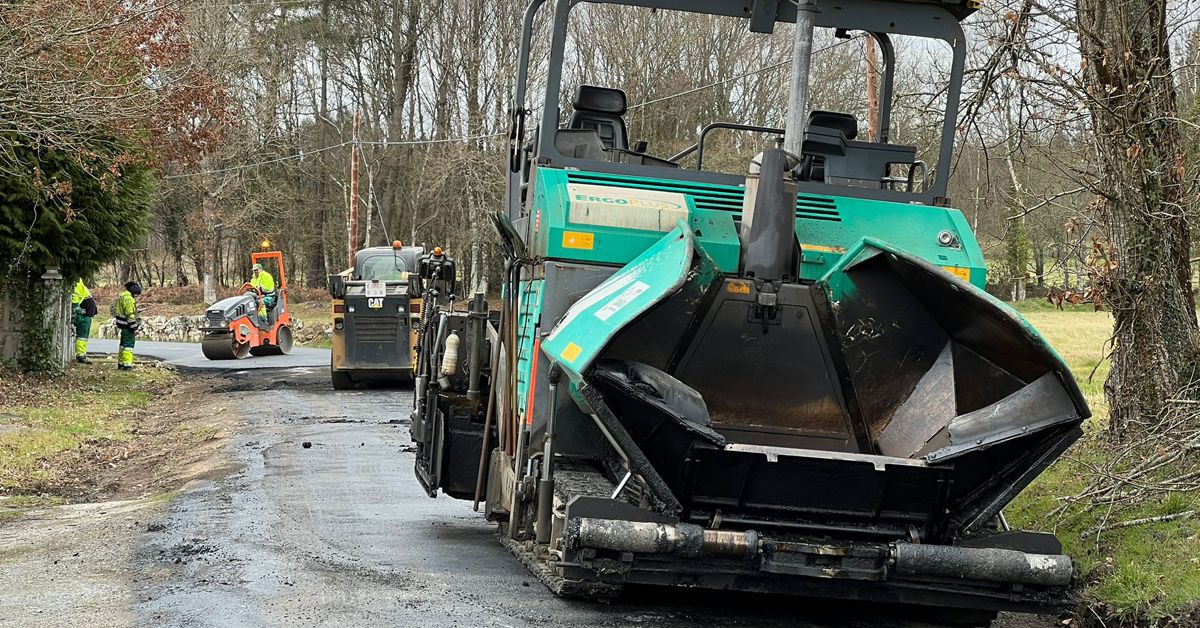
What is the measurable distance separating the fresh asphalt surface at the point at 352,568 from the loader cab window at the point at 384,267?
9.39 metres

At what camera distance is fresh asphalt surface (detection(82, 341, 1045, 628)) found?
5957 mm

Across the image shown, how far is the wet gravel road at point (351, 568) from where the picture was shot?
5.95 m

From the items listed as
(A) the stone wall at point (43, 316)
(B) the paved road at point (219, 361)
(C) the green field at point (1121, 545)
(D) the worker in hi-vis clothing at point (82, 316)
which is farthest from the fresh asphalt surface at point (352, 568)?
(D) the worker in hi-vis clothing at point (82, 316)

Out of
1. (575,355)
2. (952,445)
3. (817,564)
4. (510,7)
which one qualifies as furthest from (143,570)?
(510,7)

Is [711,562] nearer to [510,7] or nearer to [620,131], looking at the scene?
[620,131]

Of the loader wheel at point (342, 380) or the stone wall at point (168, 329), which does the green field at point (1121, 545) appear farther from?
the stone wall at point (168, 329)

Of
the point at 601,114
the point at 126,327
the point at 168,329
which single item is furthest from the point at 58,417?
the point at 168,329

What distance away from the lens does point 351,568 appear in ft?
23.4

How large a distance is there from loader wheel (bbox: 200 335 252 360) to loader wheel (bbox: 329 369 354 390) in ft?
22.1

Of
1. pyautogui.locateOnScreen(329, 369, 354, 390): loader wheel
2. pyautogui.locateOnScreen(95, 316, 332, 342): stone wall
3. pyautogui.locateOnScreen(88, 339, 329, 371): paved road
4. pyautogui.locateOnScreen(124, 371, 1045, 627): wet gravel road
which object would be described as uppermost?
pyautogui.locateOnScreen(124, 371, 1045, 627): wet gravel road

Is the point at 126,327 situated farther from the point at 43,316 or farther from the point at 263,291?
the point at 263,291

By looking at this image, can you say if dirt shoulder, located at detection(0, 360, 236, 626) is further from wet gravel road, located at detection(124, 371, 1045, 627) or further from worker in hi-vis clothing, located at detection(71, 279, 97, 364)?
worker in hi-vis clothing, located at detection(71, 279, 97, 364)

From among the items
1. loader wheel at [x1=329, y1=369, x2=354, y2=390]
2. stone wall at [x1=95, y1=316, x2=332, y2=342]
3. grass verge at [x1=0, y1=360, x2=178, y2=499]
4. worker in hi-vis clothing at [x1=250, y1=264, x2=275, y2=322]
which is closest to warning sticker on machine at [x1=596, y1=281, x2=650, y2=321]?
grass verge at [x1=0, y1=360, x2=178, y2=499]

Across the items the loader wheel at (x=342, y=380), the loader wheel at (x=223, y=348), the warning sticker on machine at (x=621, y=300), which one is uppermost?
the warning sticker on machine at (x=621, y=300)
